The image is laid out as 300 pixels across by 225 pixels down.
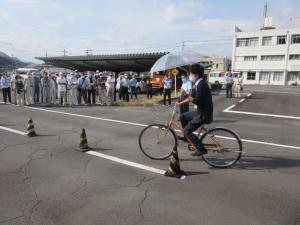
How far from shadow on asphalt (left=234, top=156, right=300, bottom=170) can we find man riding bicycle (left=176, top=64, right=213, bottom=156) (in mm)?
898

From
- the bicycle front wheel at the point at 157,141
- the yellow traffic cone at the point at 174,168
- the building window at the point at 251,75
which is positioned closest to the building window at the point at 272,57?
the building window at the point at 251,75

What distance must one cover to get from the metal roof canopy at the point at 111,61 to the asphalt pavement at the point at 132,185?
34502mm

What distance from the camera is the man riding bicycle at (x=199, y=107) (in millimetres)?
6285

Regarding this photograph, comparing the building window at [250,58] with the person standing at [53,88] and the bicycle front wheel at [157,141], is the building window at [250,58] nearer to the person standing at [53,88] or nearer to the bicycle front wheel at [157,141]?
the person standing at [53,88]

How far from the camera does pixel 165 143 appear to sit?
7.06 meters

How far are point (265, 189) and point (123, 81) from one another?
579 inches

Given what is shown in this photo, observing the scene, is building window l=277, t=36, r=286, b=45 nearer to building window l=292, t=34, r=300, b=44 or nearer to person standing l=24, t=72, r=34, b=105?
building window l=292, t=34, r=300, b=44

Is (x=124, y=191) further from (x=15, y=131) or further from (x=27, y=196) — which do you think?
(x=15, y=131)

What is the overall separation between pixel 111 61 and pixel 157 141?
163 feet

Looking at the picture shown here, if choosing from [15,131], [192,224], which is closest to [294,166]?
[192,224]

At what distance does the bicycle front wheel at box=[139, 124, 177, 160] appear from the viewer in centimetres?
696

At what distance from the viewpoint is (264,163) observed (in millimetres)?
6688

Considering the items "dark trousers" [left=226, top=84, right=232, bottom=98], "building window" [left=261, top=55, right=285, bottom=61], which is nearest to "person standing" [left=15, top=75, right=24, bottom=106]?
"dark trousers" [left=226, top=84, right=232, bottom=98]

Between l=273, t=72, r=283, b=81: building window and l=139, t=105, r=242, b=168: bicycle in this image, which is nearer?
l=139, t=105, r=242, b=168: bicycle
